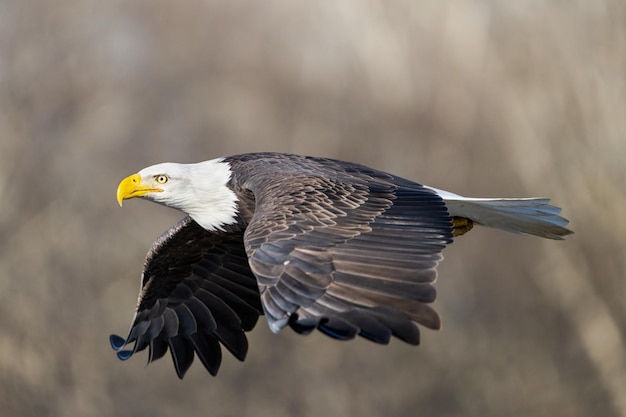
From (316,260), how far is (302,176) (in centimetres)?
85

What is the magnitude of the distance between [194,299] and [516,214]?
1760 millimetres

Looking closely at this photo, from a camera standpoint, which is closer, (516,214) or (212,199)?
(212,199)

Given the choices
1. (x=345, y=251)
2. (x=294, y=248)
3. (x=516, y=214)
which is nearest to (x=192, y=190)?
(x=294, y=248)

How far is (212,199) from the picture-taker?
18.5 feet

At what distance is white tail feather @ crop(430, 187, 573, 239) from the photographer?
18.7ft

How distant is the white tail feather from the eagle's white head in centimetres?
106

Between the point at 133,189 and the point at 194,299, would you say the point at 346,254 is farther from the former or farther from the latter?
the point at 194,299

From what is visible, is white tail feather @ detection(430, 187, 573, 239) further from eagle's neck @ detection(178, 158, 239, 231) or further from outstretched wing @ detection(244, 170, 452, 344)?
eagle's neck @ detection(178, 158, 239, 231)

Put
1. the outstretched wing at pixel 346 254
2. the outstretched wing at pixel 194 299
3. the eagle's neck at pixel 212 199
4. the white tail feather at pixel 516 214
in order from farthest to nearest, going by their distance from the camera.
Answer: the outstretched wing at pixel 194 299
the white tail feather at pixel 516 214
the eagle's neck at pixel 212 199
the outstretched wing at pixel 346 254

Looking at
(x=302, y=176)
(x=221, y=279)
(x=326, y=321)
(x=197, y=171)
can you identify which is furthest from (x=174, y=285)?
(x=326, y=321)

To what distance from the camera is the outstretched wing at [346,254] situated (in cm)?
418

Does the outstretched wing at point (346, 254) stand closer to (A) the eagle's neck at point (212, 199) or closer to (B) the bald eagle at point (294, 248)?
(B) the bald eagle at point (294, 248)

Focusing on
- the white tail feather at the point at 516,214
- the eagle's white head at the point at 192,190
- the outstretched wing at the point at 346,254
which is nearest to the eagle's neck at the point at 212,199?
the eagle's white head at the point at 192,190

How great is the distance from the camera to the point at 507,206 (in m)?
5.73
